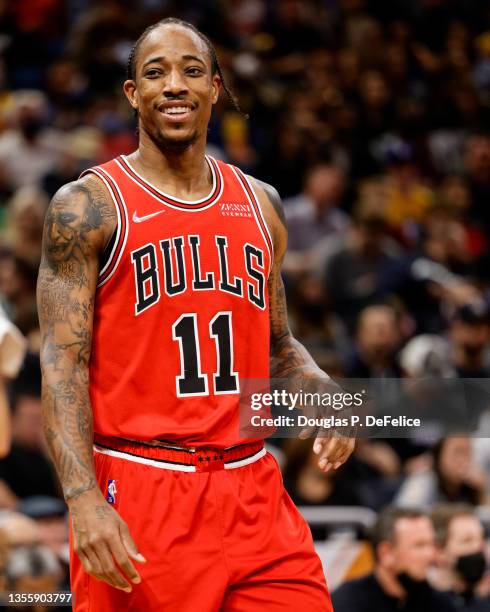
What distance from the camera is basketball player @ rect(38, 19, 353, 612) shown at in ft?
10.5

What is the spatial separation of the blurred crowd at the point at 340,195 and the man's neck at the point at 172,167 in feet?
2.11

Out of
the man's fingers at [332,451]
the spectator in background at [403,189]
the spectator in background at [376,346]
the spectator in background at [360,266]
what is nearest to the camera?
the man's fingers at [332,451]

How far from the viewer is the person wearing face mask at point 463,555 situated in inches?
207

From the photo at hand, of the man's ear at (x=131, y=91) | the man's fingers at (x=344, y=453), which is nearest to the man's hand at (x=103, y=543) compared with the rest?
the man's fingers at (x=344, y=453)

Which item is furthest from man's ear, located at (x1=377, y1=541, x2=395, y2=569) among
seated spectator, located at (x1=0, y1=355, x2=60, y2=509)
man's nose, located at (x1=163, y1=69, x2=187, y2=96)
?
man's nose, located at (x1=163, y1=69, x2=187, y2=96)

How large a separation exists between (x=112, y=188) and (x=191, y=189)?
255mm

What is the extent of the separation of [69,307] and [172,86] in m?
0.68

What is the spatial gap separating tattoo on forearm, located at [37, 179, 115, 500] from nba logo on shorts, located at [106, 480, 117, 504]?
0.60ft

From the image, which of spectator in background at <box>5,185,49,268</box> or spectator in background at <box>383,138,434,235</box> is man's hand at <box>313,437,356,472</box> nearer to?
spectator in background at <box>5,185,49,268</box>

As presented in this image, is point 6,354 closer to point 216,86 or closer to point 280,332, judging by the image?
point 280,332

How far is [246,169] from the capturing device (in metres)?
9.38

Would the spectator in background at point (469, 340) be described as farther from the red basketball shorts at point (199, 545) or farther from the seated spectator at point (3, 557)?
the red basketball shorts at point (199, 545)

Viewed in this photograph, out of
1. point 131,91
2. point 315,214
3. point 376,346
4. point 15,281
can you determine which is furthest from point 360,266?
point 131,91

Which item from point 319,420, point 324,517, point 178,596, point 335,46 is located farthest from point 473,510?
point 335,46
